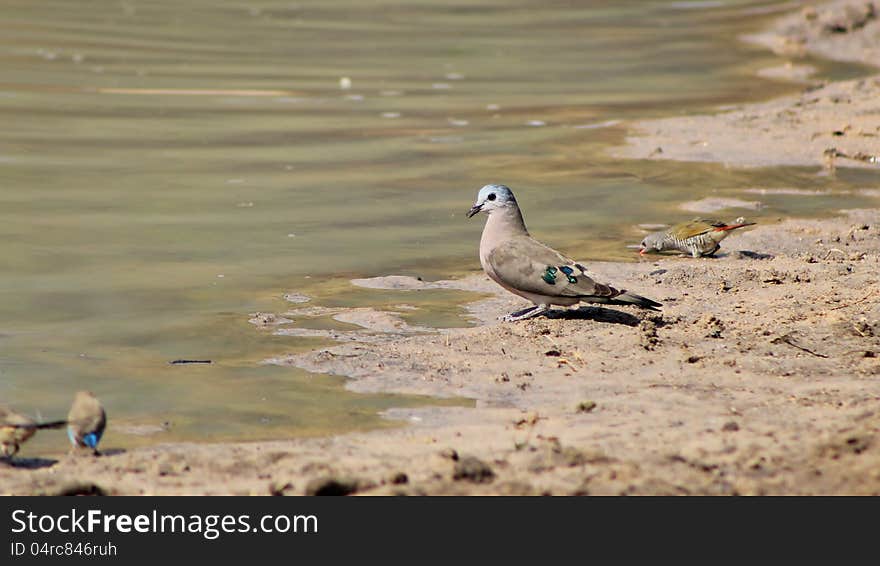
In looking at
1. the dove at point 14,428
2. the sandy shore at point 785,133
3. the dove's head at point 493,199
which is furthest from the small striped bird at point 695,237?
the dove at point 14,428

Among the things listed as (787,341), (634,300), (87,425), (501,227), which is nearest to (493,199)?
(501,227)

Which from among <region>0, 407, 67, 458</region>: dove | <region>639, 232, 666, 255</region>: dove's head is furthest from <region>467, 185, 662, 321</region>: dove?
<region>0, 407, 67, 458</region>: dove

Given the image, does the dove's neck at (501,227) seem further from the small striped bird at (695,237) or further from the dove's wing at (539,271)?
the small striped bird at (695,237)

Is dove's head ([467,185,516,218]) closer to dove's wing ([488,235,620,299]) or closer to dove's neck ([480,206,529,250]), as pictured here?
dove's neck ([480,206,529,250])

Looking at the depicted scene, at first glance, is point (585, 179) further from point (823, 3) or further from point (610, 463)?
point (823, 3)

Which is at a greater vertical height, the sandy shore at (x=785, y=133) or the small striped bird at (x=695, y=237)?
the sandy shore at (x=785, y=133)

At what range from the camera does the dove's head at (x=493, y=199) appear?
8883 mm

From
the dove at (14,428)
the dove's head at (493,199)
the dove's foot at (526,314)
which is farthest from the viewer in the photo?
the dove's head at (493,199)

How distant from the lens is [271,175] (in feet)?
45.4

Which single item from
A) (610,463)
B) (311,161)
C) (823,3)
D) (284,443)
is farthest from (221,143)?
(823,3)

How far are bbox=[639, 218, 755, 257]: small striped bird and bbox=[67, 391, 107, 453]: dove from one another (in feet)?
16.8

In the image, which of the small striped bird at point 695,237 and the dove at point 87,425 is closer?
the dove at point 87,425

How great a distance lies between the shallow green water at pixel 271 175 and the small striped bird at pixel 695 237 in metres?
0.50

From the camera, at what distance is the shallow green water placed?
8133 mm
